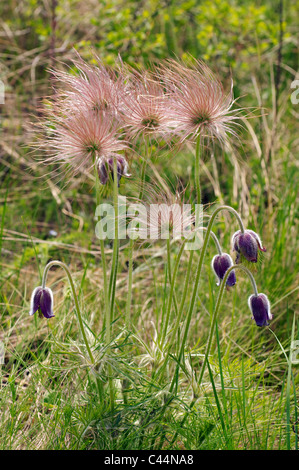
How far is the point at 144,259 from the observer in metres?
1.91

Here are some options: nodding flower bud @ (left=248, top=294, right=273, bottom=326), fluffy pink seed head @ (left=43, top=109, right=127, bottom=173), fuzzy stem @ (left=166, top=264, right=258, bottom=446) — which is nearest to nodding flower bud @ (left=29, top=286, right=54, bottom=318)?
fluffy pink seed head @ (left=43, top=109, right=127, bottom=173)

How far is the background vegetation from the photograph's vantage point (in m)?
1.56

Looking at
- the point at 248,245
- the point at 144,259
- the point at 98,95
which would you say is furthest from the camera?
the point at 144,259

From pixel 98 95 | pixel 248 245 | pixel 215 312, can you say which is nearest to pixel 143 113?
pixel 98 95

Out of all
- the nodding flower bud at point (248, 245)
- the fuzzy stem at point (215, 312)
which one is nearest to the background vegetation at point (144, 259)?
the fuzzy stem at point (215, 312)

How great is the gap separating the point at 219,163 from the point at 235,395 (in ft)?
8.13

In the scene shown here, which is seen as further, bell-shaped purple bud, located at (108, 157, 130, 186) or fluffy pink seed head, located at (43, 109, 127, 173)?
bell-shaped purple bud, located at (108, 157, 130, 186)

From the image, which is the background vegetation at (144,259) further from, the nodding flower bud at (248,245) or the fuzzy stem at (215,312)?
the nodding flower bud at (248,245)

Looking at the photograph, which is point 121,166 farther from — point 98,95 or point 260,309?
point 260,309

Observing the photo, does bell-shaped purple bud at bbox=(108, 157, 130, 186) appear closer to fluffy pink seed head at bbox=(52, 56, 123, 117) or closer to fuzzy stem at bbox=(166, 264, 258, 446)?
fluffy pink seed head at bbox=(52, 56, 123, 117)

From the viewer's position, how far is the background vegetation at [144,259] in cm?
156

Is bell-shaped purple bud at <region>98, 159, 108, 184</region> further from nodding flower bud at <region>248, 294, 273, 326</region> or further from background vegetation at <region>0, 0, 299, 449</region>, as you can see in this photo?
nodding flower bud at <region>248, 294, 273, 326</region>

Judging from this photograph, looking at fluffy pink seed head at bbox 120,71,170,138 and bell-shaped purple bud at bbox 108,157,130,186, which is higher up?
fluffy pink seed head at bbox 120,71,170,138

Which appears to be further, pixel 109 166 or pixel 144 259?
pixel 144 259
